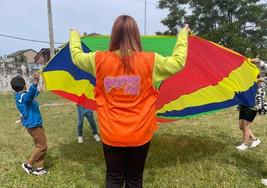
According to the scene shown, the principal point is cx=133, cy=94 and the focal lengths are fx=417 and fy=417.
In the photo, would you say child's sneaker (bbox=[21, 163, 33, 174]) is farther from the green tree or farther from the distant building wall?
the green tree

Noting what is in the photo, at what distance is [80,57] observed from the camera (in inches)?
135

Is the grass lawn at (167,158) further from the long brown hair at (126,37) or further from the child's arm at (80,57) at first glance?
the long brown hair at (126,37)

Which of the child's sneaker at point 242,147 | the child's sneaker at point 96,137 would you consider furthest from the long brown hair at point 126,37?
the child's sneaker at point 96,137

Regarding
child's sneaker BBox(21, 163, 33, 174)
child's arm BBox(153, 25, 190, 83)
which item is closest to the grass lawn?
child's sneaker BBox(21, 163, 33, 174)

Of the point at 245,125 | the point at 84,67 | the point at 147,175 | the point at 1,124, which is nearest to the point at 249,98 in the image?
the point at 245,125

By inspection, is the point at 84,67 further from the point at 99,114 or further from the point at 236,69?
the point at 236,69

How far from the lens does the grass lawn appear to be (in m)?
4.97

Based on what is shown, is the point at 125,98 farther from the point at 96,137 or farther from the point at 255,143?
the point at 96,137

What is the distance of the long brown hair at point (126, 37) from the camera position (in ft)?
10.6

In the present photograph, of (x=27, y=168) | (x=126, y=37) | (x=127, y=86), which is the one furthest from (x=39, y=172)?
(x=126, y=37)

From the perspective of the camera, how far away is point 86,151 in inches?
254

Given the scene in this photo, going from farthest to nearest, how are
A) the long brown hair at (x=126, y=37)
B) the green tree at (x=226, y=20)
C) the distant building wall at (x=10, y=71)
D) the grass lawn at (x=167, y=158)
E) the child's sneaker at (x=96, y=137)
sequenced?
1. the green tree at (x=226, y=20)
2. the distant building wall at (x=10, y=71)
3. the child's sneaker at (x=96, y=137)
4. the grass lawn at (x=167, y=158)
5. the long brown hair at (x=126, y=37)

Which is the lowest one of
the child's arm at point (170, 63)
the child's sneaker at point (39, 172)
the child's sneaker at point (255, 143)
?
the child's sneaker at point (255, 143)

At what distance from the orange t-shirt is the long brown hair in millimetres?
44
